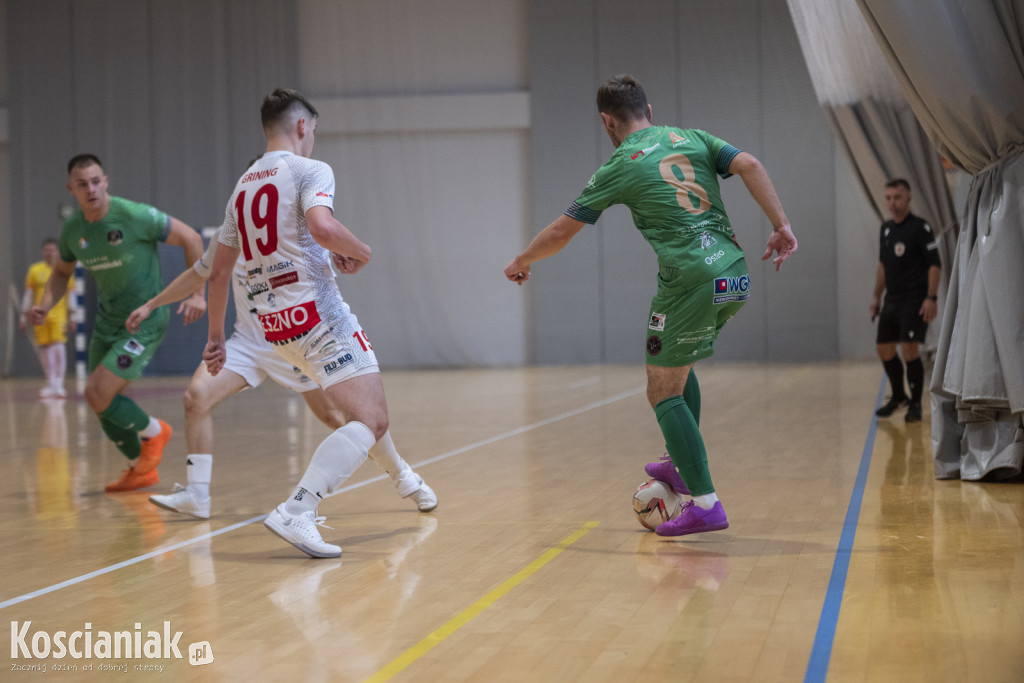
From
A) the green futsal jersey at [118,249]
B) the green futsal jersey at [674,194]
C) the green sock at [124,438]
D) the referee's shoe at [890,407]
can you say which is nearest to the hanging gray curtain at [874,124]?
the referee's shoe at [890,407]

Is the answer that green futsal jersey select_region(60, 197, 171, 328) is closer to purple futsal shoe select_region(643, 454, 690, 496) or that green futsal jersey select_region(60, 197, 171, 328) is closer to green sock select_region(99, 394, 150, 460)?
green sock select_region(99, 394, 150, 460)

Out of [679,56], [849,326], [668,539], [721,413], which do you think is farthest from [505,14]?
[668,539]

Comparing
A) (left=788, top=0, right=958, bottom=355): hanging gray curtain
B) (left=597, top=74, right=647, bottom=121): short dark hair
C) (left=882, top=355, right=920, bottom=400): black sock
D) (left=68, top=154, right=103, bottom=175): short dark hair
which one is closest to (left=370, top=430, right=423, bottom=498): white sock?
(left=597, top=74, right=647, bottom=121): short dark hair

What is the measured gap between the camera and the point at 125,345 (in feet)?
18.5

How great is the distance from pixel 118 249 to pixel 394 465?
2.24m

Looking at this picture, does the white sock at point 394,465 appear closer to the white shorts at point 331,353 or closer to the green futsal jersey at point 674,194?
the white shorts at point 331,353

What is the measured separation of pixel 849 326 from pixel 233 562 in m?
14.2

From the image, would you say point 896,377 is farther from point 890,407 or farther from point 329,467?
point 329,467

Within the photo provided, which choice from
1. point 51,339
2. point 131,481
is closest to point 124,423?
point 131,481

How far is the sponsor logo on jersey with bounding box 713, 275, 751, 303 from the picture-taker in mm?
3863

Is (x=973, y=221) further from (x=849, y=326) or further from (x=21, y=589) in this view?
(x=849, y=326)

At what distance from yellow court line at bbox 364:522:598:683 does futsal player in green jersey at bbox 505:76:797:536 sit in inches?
18.7

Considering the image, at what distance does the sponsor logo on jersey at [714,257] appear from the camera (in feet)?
12.6

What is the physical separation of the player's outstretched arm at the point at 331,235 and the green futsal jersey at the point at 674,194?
0.80 meters
